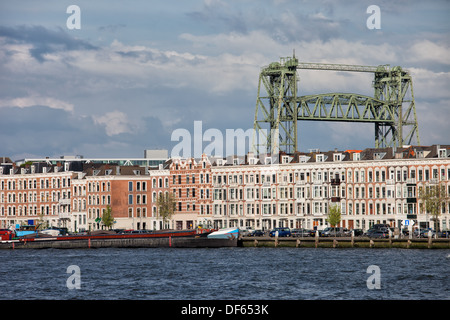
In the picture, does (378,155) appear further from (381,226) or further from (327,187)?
(381,226)

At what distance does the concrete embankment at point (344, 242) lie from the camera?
89.3m

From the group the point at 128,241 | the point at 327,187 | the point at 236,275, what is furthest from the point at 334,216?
the point at 236,275

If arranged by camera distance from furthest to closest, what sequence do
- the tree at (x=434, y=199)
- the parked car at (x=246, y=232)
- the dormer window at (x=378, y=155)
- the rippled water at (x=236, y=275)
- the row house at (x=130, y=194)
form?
1. the row house at (x=130, y=194)
2. the dormer window at (x=378, y=155)
3. the parked car at (x=246, y=232)
4. the tree at (x=434, y=199)
5. the rippled water at (x=236, y=275)

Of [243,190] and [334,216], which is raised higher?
[243,190]

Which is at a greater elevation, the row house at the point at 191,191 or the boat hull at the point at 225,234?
the row house at the point at 191,191

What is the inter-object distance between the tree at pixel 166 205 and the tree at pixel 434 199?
1646 inches

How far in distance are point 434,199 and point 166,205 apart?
151ft

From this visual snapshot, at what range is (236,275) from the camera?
6569cm

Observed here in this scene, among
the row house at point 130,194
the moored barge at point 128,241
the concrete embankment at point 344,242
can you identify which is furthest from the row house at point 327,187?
the concrete embankment at point 344,242

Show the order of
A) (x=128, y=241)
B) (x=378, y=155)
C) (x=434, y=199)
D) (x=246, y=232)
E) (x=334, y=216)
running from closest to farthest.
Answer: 1. (x=434, y=199)
2. (x=128, y=241)
3. (x=334, y=216)
4. (x=246, y=232)
5. (x=378, y=155)

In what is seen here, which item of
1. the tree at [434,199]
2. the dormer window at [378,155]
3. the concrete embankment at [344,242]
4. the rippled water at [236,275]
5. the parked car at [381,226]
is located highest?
the dormer window at [378,155]

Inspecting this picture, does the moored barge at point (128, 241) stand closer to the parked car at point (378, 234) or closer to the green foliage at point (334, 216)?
the parked car at point (378, 234)

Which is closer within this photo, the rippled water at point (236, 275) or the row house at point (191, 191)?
the rippled water at point (236, 275)
